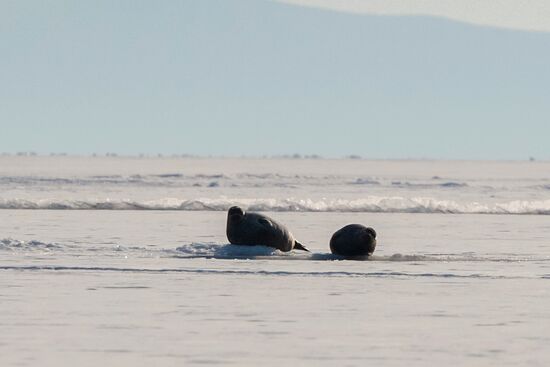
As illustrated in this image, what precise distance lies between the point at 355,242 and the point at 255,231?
2.34m

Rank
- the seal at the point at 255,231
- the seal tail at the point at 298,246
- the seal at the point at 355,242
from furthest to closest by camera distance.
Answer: the seal tail at the point at 298,246, the seal at the point at 255,231, the seal at the point at 355,242

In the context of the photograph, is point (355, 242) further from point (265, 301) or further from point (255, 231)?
point (265, 301)

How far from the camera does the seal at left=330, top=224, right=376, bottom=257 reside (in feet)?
95.2

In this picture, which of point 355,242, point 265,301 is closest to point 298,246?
point 355,242

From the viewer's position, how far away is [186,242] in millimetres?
32812

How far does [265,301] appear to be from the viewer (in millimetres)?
19359

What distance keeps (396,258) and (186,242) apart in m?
6.59

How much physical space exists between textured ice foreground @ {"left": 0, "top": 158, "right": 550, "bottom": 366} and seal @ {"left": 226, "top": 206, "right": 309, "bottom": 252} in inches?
17.8

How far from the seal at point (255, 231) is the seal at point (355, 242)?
124 centimetres

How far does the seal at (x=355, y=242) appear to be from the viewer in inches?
1143

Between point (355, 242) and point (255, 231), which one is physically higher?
point (255, 231)

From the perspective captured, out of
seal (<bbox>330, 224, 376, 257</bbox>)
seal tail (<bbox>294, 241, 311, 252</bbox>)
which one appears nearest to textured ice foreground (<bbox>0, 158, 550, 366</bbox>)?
seal (<bbox>330, 224, 376, 257</bbox>)

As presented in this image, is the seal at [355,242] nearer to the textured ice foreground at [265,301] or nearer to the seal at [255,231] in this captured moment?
the textured ice foreground at [265,301]

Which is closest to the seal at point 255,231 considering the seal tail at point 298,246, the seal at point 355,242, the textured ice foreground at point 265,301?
the seal tail at point 298,246
